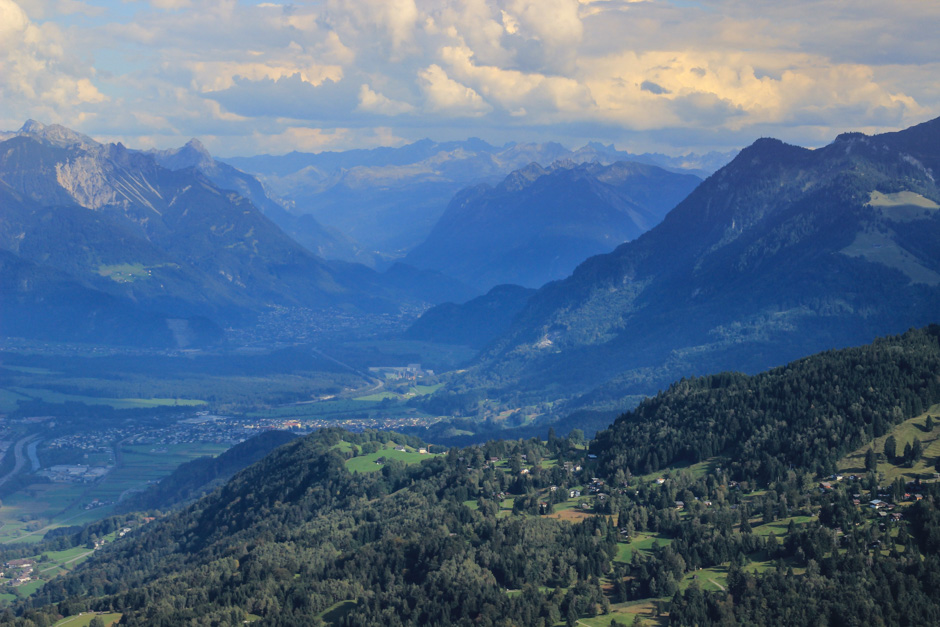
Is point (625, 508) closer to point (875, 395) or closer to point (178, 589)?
point (875, 395)

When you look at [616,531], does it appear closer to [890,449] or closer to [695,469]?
[695,469]

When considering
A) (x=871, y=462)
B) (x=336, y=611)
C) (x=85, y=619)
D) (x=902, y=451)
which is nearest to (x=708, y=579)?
(x=871, y=462)

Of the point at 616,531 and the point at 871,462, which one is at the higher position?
the point at 871,462

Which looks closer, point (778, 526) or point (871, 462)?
point (778, 526)

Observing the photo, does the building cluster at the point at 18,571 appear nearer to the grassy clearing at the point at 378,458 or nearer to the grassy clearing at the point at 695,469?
the grassy clearing at the point at 378,458

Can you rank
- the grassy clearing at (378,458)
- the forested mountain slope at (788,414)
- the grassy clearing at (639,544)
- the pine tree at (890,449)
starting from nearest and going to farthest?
the grassy clearing at (639,544) < the pine tree at (890,449) < the forested mountain slope at (788,414) < the grassy clearing at (378,458)

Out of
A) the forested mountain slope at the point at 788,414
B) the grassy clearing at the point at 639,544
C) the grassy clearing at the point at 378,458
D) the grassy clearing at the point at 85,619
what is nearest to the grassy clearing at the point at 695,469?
the forested mountain slope at the point at 788,414
